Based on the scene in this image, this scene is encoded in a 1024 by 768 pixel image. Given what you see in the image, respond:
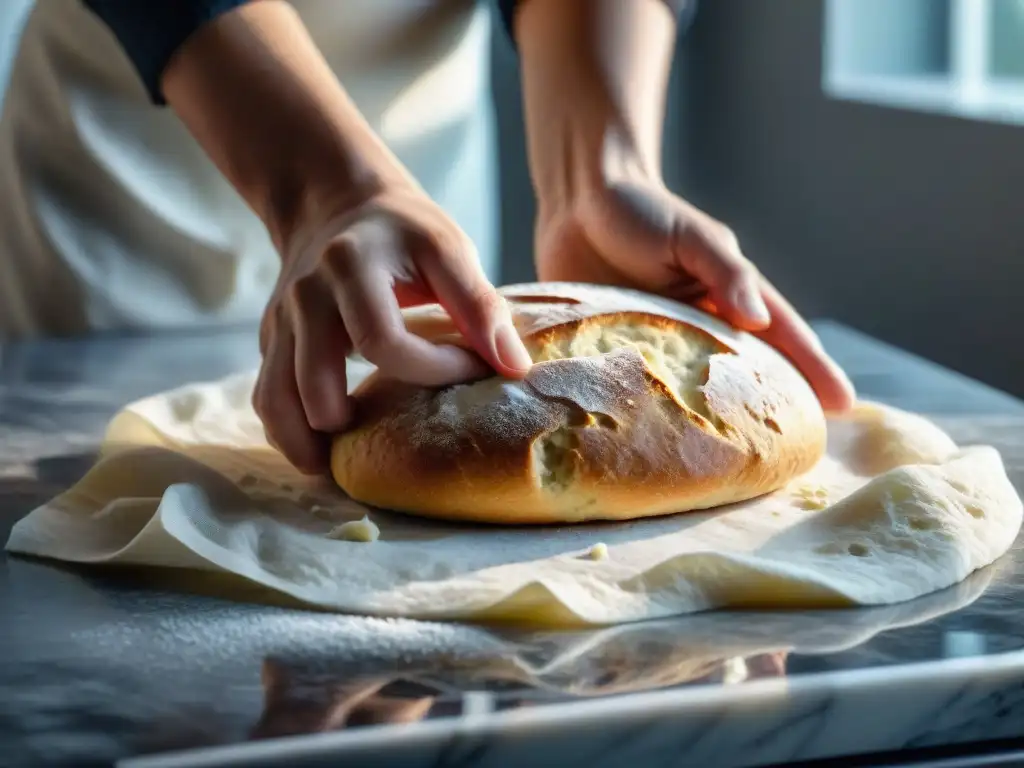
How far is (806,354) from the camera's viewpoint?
1016 mm

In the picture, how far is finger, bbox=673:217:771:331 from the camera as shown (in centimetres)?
98

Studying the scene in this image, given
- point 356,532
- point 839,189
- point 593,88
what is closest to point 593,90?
point 593,88

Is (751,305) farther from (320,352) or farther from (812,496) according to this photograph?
(320,352)

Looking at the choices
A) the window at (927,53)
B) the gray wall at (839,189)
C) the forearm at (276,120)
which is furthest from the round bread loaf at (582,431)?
the window at (927,53)

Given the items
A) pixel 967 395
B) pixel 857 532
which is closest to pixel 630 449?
pixel 857 532

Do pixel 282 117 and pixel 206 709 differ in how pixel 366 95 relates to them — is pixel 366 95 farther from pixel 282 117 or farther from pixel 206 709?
pixel 206 709

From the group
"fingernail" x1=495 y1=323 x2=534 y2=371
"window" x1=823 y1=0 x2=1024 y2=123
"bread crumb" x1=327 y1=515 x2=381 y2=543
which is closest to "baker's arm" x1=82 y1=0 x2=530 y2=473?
"fingernail" x1=495 y1=323 x2=534 y2=371

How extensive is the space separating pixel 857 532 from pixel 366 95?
3.62ft

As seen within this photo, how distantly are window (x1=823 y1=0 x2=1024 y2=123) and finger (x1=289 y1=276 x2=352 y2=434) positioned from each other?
1.77 metres

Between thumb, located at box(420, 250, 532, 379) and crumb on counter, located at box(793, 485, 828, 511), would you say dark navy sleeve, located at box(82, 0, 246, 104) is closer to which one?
thumb, located at box(420, 250, 532, 379)

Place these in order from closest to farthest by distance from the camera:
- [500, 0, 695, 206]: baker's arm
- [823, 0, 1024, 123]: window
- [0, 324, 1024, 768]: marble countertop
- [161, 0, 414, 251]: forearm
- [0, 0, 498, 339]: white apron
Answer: [0, 324, 1024, 768]: marble countertop
[161, 0, 414, 251]: forearm
[500, 0, 695, 206]: baker's arm
[0, 0, 498, 339]: white apron
[823, 0, 1024, 123]: window

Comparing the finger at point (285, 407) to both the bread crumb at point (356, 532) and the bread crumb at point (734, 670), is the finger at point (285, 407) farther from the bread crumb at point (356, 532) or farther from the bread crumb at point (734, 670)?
the bread crumb at point (734, 670)

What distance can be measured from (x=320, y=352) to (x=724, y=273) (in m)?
0.32

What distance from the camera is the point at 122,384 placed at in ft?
4.30
